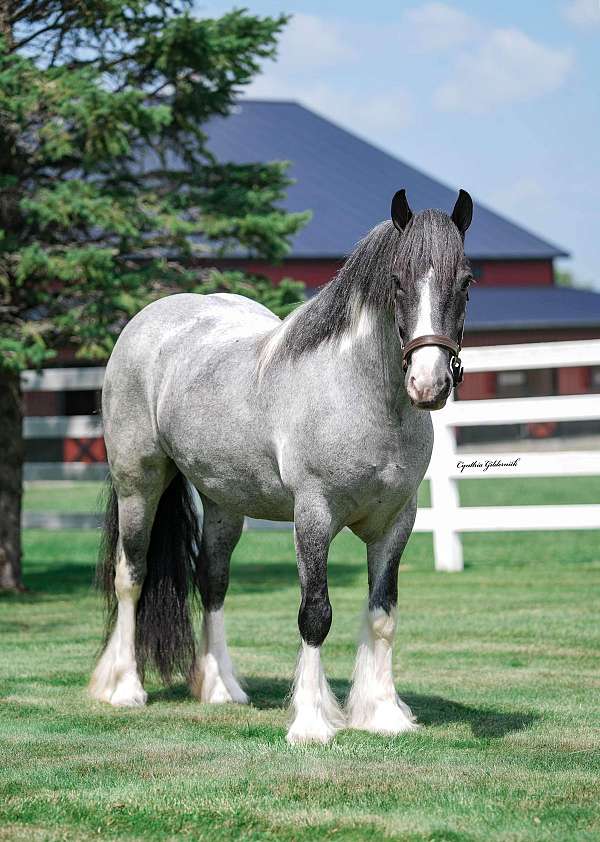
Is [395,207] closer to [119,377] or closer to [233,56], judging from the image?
[119,377]

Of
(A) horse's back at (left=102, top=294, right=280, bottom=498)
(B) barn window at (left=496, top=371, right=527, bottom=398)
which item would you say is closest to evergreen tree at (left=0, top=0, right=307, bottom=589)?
(A) horse's back at (left=102, top=294, right=280, bottom=498)

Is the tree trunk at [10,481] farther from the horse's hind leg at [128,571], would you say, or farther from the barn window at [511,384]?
the barn window at [511,384]

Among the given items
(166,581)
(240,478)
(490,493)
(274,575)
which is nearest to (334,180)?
(490,493)

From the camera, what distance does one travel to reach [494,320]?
36281 mm

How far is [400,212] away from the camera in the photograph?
4684mm

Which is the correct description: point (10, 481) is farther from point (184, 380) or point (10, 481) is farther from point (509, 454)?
point (184, 380)

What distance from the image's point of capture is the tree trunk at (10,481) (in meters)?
10.7

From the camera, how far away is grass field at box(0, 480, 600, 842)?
3.77 m

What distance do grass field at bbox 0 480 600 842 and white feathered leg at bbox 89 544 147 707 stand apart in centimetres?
13

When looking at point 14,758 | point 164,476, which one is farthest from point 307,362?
point 14,758

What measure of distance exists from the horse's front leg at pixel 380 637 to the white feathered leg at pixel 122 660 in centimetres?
126

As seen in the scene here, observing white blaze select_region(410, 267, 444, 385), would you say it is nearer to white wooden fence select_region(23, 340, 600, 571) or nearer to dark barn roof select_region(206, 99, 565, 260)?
white wooden fence select_region(23, 340, 600, 571)

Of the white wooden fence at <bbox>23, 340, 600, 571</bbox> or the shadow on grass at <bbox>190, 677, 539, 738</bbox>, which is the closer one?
the shadow on grass at <bbox>190, 677, 539, 738</bbox>

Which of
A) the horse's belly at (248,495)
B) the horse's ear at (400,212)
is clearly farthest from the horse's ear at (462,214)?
the horse's belly at (248,495)
